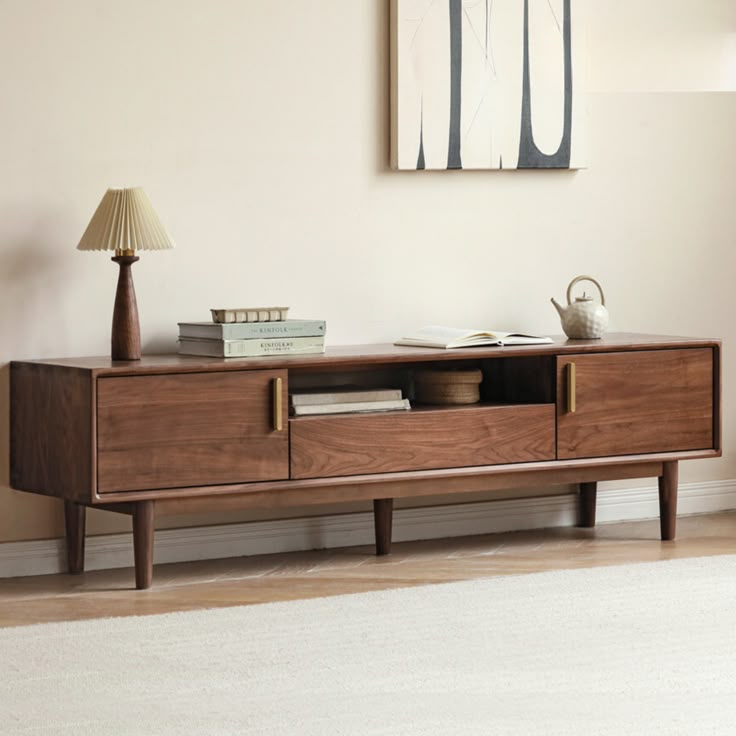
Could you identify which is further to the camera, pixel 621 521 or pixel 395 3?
pixel 621 521

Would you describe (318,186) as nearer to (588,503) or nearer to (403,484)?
(403,484)

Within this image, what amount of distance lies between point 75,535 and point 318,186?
1.17m

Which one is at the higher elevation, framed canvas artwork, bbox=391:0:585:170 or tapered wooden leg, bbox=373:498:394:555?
framed canvas artwork, bbox=391:0:585:170

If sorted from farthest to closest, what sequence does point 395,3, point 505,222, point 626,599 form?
point 505,222 < point 395,3 < point 626,599

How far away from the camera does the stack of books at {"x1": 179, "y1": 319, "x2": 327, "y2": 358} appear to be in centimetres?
348

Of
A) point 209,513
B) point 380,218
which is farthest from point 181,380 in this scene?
point 380,218

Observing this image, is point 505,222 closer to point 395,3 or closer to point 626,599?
point 395,3

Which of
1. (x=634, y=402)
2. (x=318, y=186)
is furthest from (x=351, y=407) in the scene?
(x=634, y=402)

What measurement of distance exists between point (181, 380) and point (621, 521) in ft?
5.51

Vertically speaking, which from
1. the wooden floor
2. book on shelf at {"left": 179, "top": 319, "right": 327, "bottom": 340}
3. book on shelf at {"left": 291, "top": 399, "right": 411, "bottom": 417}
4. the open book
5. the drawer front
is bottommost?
the wooden floor

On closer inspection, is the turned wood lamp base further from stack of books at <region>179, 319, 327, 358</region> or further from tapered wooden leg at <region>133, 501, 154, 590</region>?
tapered wooden leg at <region>133, 501, 154, 590</region>

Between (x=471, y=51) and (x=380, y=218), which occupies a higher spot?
(x=471, y=51)

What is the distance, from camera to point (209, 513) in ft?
12.6

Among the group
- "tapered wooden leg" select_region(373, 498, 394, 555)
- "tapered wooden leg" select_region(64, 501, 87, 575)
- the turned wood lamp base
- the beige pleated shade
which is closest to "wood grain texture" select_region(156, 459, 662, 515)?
"tapered wooden leg" select_region(373, 498, 394, 555)
